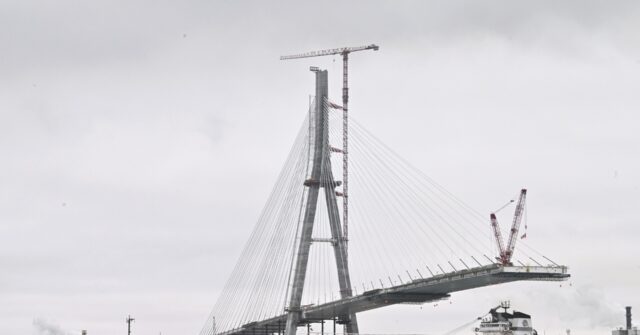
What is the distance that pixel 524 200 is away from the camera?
175m

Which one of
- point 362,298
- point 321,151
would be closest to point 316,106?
point 321,151

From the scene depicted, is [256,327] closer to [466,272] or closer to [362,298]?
[362,298]

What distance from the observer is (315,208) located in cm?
16900

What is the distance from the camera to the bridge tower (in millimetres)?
166625

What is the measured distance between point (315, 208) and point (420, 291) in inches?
737

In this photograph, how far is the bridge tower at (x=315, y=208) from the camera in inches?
6560

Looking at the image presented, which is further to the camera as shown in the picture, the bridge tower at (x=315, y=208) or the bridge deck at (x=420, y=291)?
the bridge tower at (x=315, y=208)

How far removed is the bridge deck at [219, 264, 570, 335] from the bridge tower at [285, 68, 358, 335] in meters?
3.21

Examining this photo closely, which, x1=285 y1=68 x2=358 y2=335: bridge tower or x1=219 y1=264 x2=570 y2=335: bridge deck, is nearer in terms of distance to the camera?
x1=219 y1=264 x2=570 y2=335: bridge deck

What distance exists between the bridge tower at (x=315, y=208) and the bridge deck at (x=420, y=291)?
126 inches

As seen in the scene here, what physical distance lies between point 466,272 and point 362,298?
2073 centimetres

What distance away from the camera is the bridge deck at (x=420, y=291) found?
146 meters

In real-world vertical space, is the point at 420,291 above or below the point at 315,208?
below

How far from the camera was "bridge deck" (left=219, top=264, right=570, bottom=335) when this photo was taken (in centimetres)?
14650
